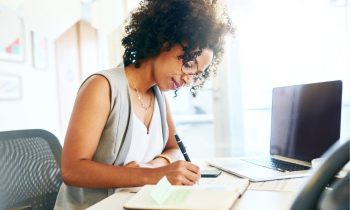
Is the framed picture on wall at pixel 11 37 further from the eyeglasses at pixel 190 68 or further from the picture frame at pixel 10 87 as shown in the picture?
the eyeglasses at pixel 190 68

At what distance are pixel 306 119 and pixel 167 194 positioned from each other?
1.93ft

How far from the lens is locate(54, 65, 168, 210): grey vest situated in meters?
0.96

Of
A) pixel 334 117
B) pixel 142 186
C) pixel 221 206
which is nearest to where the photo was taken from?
pixel 221 206

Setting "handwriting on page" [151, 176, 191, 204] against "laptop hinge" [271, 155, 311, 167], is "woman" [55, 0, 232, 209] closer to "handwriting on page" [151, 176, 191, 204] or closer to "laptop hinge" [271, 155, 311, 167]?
"handwriting on page" [151, 176, 191, 204]

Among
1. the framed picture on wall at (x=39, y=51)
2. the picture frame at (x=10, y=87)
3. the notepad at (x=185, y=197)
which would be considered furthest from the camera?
the framed picture on wall at (x=39, y=51)

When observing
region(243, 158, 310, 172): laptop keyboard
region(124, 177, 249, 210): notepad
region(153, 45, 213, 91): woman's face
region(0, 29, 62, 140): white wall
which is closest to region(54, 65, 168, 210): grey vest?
region(153, 45, 213, 91): woman's face

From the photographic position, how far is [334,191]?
0.33m

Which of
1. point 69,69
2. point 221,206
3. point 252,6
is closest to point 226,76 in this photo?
point 252,6

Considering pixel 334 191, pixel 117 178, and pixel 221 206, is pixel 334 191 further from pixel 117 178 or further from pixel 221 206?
pixel 117 178

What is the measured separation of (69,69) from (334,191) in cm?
243

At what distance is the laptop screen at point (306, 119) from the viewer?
39.1 inches

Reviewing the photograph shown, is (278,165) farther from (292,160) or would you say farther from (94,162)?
(94,162)


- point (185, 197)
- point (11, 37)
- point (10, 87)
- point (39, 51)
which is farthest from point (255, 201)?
point (39, 51)

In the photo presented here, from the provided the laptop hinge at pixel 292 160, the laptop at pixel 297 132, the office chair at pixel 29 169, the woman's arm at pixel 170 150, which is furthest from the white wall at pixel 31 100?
the laptop hinge at pixel 292 160
